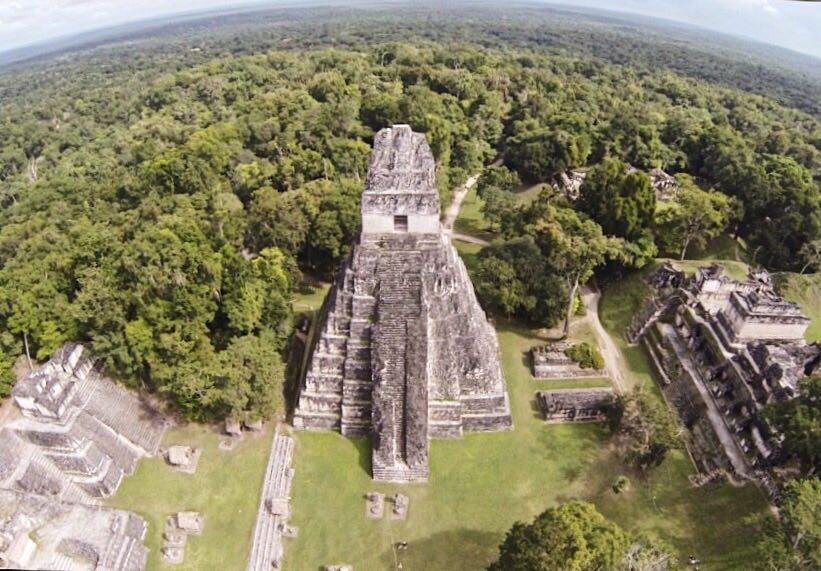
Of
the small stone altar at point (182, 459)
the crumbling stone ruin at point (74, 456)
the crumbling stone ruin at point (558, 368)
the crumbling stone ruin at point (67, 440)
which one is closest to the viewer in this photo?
the crumbling stone ruin at point (74, 456)

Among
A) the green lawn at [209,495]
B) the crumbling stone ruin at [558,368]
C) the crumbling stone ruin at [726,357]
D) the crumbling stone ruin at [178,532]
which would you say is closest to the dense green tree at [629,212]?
the crumbling stone ruin at [726,357]

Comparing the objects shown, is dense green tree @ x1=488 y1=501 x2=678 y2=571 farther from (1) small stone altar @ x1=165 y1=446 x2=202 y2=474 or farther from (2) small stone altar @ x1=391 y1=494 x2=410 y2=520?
(1) small stone altar @ x1=165 y1=446 x2=202 y2=474

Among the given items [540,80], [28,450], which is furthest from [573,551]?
[540,80]

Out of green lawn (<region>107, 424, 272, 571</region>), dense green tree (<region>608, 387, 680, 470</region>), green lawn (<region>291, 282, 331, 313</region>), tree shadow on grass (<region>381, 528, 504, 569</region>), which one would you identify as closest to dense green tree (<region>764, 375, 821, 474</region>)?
dense green tree (<region>608, 387, 680, 470</region>)

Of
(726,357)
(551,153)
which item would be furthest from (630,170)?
(726,357)

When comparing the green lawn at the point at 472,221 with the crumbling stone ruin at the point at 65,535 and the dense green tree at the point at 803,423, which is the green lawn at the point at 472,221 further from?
the crumbling stone ruin at the point at 65,535

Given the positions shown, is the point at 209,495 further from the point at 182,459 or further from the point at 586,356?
the point at 586,356
